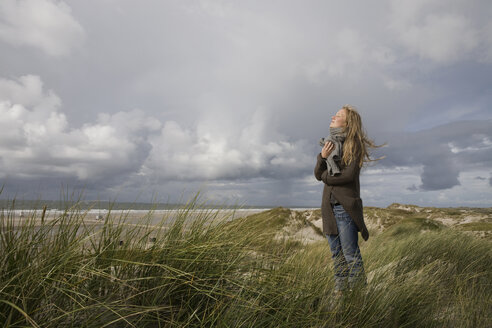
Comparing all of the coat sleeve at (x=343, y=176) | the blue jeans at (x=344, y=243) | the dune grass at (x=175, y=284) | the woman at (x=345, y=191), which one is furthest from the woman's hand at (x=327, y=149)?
the dune grass at (x=175, y=284)

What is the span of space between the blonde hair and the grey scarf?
0.19ft

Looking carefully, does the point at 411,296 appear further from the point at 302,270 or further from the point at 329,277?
the point at 302,270

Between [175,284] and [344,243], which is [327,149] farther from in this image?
[175,284]

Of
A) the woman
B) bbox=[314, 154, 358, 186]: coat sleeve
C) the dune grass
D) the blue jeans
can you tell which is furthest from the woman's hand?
the dune grass

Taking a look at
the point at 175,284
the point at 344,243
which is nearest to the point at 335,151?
the point at 344,243

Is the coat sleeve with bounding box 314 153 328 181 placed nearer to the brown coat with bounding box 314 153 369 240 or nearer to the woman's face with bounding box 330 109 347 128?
the brown coat with bounding box 314 153 369 240

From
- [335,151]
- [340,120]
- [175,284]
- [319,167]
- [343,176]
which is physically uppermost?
[340,120]

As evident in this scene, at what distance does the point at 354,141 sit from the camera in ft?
11.8

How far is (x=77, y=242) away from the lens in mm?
2025

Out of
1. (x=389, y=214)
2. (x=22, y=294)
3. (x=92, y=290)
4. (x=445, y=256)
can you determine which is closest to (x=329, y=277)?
(x=92, y=290)

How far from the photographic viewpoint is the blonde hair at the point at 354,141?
3.52 meters

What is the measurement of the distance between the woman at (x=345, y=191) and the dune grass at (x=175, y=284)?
1.43ft

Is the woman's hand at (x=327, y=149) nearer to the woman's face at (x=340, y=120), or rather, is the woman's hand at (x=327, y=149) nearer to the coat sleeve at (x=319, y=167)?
the coat sleeve at (x=319, y=167)

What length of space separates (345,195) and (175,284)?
83.1 inches
